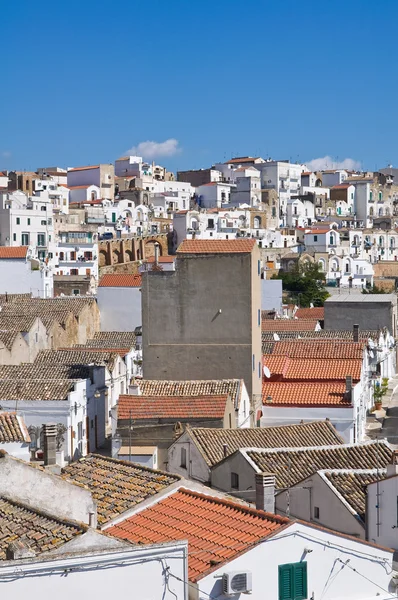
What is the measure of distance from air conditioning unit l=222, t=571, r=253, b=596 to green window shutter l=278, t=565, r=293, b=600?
1.84 ft

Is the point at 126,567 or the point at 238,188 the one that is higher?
the point at 238,188

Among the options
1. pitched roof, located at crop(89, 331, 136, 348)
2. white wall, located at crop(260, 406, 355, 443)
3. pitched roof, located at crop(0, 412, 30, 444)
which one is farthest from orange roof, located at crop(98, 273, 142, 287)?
pitched roof, located at crop(0, 412, 30, 444)

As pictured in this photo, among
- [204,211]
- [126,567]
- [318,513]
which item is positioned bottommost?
[318,513]

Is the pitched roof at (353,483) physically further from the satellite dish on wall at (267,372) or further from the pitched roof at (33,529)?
the satellite dish on wall at (267,372)

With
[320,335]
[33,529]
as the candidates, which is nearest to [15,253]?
[320,335]

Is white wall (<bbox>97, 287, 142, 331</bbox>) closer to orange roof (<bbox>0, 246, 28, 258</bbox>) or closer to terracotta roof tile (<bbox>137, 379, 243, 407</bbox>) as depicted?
orange roof (<bbox>0, 246, 28, 258</bbox>)

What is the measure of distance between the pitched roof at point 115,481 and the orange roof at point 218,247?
13.2 meters

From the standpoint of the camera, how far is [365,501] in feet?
66.2

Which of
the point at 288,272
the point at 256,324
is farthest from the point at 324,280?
the point at 256,324

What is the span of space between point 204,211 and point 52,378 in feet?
257

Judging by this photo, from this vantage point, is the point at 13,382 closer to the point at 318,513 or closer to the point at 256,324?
the point at 256,324

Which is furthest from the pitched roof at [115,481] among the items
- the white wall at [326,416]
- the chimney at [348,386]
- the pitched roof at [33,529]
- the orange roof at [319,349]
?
the orange roof at [319,349]

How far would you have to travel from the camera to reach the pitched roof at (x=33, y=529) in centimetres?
1379

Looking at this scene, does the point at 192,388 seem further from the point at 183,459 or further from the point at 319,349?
the point at 319,349
